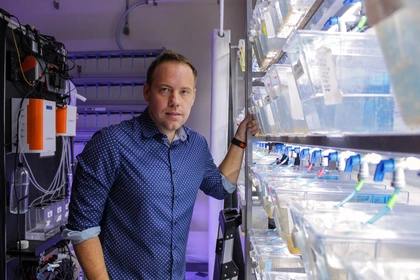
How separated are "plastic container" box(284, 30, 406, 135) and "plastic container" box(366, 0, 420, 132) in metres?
0.11

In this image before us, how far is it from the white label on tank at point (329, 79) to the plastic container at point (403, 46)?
181 mm

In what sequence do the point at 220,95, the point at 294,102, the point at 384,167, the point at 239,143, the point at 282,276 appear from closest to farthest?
the point at 384,167 < the point at 294,102 < the point at 282,276 < the point at 239,143 < the point at 220,95

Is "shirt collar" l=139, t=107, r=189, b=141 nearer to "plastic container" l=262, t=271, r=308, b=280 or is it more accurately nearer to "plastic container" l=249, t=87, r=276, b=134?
"plastic container" l=249, t=87, r=276, b=134

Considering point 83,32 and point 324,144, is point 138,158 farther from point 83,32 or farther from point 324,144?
point 83,32

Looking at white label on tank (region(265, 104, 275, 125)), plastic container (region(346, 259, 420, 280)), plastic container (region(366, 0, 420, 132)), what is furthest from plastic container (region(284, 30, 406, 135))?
white label on tank (region(265, 104, 275, 125))

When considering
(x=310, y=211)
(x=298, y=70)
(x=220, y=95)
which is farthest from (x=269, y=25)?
(x=220, y=95)

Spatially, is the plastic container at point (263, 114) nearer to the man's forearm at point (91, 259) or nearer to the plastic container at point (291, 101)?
the plastic container at point (291, 101)

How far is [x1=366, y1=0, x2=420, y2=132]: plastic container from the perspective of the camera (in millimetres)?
326

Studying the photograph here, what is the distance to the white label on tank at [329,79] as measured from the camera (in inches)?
22.4

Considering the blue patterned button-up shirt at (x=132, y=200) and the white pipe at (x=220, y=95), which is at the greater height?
the white pipe at (x=220, y=95)

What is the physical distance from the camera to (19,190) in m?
2.32

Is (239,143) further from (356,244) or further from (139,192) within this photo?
(356,244)

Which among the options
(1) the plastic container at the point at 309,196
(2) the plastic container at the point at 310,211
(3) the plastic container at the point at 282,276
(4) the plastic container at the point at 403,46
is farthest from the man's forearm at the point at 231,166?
(4) the plastic container at the point at 403,46

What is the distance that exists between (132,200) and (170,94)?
0.52 meters
